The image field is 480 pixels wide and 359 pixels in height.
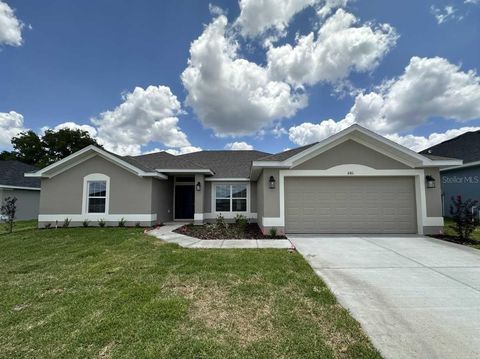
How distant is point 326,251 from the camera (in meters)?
6.36

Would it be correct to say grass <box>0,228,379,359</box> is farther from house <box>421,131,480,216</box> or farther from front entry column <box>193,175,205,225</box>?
house <box>421,131,480,216</box>

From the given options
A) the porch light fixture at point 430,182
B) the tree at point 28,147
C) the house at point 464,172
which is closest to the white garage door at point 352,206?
the porch light fixture at point 430,182

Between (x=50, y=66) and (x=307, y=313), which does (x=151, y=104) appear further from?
(x=307, y=313)

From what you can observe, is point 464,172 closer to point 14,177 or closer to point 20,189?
point 20,189

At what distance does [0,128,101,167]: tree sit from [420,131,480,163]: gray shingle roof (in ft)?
142

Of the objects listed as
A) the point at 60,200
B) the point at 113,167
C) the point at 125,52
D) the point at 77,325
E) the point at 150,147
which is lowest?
the point at 77,325

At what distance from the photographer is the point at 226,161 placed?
51.5ft

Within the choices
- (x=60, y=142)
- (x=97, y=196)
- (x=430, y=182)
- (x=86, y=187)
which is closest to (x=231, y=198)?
(x=97, y=196)

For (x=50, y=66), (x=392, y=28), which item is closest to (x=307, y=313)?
(x=392, y=28)

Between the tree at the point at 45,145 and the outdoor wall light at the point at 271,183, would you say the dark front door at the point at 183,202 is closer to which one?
the outdoor wall light at the point at 271,183

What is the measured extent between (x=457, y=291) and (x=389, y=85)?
12.3 metres

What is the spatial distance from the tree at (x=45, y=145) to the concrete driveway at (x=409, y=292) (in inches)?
1529

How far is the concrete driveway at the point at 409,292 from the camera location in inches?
96.7

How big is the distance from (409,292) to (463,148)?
18.0m
